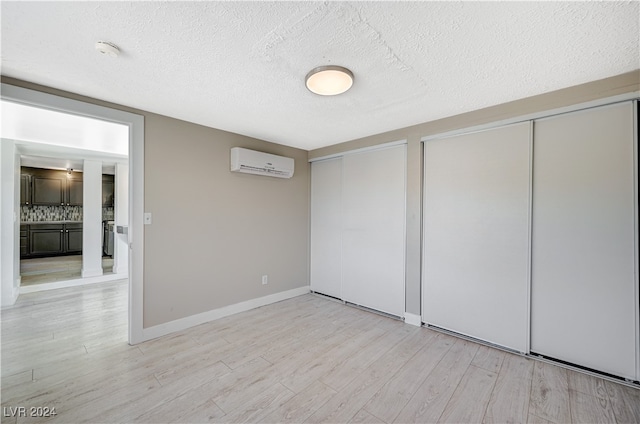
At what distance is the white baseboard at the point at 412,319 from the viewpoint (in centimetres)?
296

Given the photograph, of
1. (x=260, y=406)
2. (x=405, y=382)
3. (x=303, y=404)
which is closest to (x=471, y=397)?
(x=405, y=382)

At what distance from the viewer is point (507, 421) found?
1.60m

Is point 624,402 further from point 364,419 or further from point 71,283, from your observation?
point 71,283

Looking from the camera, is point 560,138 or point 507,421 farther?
point 560,138

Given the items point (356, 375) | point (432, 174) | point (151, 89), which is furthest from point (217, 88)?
point (356, 375)

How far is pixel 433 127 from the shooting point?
9.33 feet

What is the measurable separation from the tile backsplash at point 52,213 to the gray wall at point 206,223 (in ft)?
20.4

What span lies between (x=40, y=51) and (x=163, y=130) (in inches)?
43.6

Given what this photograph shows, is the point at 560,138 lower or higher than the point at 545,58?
lower

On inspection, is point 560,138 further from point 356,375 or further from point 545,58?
point 356,375

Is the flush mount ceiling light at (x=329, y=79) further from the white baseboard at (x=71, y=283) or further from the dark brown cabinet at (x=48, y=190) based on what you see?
the dark brown cabinet at (x=48, y=190)

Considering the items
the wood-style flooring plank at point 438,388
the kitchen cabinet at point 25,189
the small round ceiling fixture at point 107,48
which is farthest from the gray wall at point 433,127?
the kitchen cabinet at point 25,189

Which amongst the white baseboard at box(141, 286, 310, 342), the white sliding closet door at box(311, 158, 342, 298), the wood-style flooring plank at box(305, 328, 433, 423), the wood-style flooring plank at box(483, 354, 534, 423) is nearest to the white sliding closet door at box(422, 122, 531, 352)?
the wood-style flooring plank at box(483, 354, 534, 423)

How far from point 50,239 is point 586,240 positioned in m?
9.78
